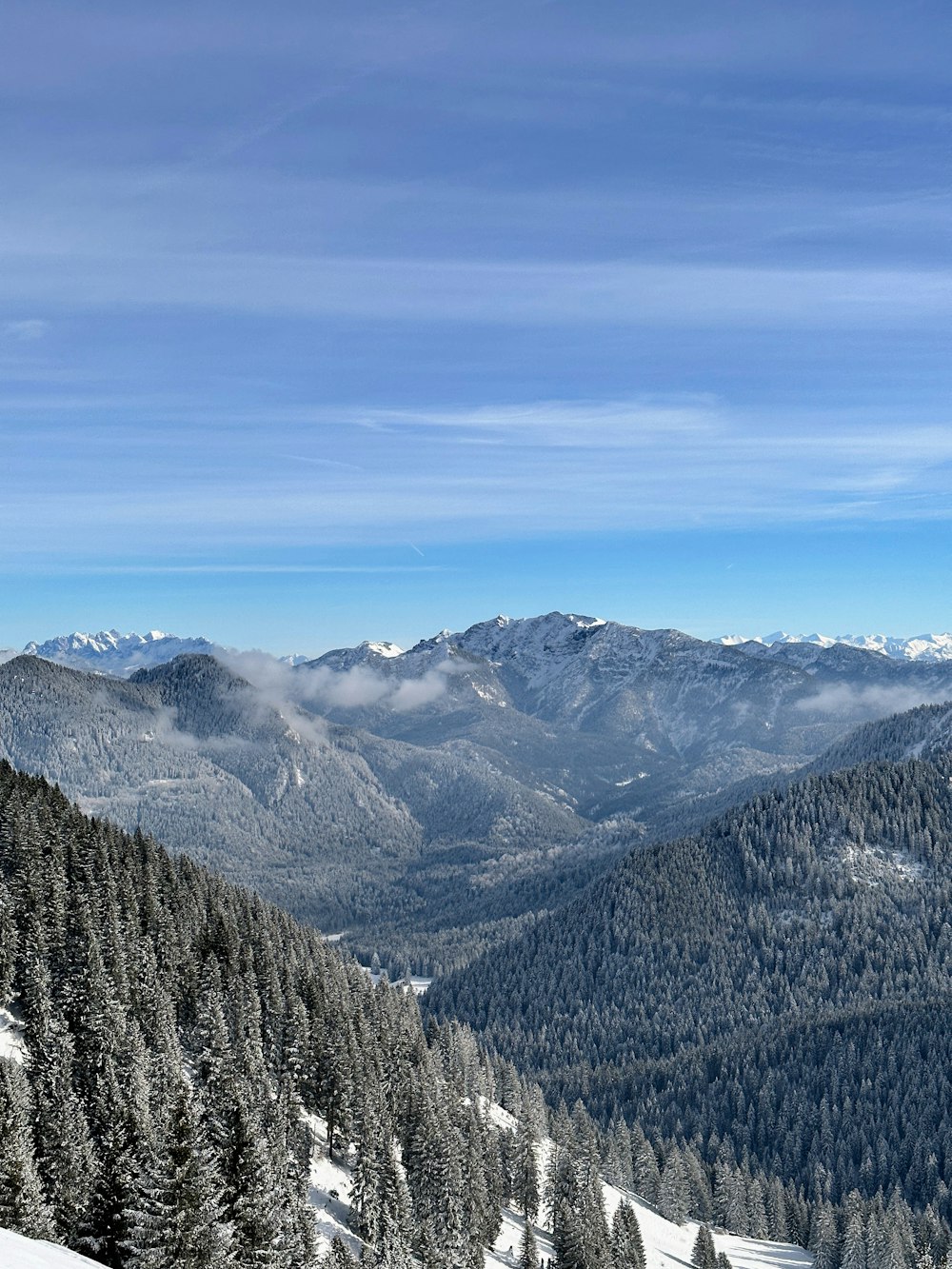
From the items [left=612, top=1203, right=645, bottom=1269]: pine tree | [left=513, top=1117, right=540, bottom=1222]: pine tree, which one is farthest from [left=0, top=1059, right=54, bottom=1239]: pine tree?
[left=513, top=1117, right=540, bottom=1222]: pine tree

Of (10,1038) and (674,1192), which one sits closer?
(10,1038)

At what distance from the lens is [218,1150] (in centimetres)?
5309

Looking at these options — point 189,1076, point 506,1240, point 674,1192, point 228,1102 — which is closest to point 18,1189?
point 228,1102

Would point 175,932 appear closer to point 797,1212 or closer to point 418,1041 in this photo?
point 418,1041

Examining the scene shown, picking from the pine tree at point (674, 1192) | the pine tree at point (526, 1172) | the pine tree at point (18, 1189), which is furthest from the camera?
the pine tree at point (674, 1192)

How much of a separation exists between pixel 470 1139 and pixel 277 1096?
29.7 meters

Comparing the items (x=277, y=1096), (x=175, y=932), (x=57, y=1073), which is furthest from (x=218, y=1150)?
(x=175, y=932)

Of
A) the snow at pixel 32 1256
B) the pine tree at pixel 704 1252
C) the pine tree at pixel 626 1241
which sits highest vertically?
the snow at pixel 32 1256

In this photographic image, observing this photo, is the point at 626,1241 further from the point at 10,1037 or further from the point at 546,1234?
the point at 10,1037

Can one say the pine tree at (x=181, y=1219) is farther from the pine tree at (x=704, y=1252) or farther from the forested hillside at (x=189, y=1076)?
the pine tree at (x=704, y=1252)

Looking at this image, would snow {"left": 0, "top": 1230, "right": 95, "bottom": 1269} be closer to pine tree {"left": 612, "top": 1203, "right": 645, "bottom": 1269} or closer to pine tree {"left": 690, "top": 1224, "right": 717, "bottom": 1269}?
pine tree {"left": 612, "top": 1203, "right": 645, "bottom": 1269}

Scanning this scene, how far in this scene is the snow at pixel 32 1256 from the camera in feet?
108

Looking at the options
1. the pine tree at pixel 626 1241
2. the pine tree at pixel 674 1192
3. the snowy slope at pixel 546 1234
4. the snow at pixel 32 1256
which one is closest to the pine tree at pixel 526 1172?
the snowy slope at pixel 546 1234

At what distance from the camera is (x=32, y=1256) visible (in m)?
34.8
